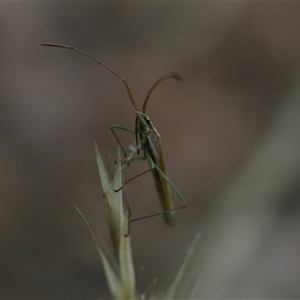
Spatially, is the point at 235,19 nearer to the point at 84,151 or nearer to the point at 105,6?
the point at 105,6

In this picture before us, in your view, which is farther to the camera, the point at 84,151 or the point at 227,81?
the point at 227,81

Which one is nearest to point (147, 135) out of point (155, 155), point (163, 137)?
point (155, 155)

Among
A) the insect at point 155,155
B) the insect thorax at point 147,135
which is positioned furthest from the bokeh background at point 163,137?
the insect thorax at point 147,135

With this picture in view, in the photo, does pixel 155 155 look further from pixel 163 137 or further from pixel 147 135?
pixel 163 137

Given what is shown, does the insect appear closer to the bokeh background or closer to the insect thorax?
the insect thorax

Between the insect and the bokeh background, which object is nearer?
the insect

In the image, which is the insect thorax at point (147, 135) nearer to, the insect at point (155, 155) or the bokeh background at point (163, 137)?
the insect at point (155, 155)

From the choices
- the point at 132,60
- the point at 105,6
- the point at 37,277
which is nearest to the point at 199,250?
the point at 37,277

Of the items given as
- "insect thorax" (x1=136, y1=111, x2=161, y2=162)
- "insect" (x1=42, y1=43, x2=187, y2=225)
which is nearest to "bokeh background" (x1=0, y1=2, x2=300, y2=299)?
"insect" (x1=42, y1=43, x2=187, y2=225)
